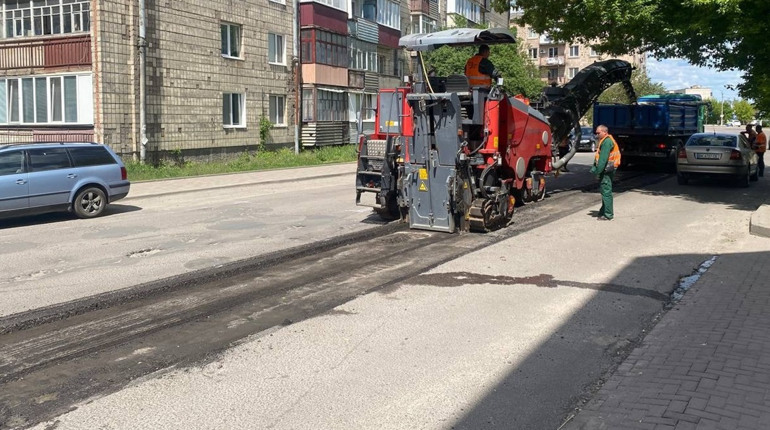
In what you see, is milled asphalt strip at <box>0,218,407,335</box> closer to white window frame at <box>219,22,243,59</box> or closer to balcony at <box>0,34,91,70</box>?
balcony at <box>0,34,91,70</box>

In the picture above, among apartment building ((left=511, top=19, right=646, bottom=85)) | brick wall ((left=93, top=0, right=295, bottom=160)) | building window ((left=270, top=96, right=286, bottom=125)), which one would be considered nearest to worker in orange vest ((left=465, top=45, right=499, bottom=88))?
brick wall ((left=93, top=0, right=295, bottom=160))

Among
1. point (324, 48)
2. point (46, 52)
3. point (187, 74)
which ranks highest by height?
point (324, 48)

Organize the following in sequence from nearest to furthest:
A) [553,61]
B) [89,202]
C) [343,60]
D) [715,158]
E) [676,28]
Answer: [89,202], [676,28], [715,158], [343,60], [553,61]

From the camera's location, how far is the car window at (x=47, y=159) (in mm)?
13656

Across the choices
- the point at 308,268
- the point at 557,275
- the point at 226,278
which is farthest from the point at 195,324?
the point at 557,275

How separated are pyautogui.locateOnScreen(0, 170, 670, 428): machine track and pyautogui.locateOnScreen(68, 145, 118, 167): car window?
6580mm

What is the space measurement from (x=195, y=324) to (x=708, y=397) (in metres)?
4.59

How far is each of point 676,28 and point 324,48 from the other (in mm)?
21675

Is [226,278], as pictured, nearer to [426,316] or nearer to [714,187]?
[426,316]

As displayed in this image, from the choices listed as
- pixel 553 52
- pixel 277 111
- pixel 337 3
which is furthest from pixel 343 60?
pixel 553 52

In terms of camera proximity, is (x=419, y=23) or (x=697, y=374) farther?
(x=419, y=23)

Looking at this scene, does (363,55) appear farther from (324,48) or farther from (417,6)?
(417,6)

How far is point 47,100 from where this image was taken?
24.4m

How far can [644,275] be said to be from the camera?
29.1 ft
